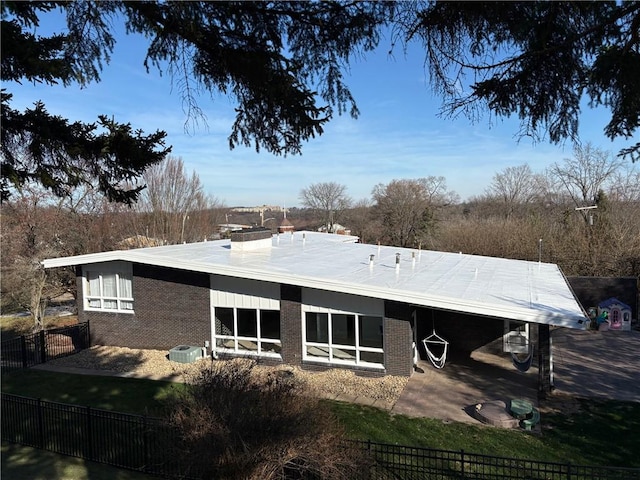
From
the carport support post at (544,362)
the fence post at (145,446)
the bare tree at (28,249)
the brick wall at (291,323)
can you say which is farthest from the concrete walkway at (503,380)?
the bare tree at (28,249)

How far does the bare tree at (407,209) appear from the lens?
38931mm

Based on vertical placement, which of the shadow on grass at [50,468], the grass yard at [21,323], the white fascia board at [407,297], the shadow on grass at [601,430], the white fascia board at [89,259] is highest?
the white fascia board at [89,259]

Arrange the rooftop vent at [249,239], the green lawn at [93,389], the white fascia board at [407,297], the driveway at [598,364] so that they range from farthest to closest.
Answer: the rooftop vent at [249,239]
the driveway at [598,364]
the green lawn at [93,389]
the white fascia board at [407,297]

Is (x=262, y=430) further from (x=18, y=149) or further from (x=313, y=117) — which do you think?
(x=18, y=149)

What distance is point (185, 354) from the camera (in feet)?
49.5

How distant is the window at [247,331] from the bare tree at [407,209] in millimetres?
21148

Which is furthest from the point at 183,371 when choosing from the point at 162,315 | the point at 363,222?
the point at 363,222

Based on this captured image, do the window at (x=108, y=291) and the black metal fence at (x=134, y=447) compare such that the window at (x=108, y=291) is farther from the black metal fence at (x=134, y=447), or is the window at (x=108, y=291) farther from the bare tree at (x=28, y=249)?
the black metal fence at (x=134, y=447)

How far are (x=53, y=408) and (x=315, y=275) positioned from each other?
286 inches

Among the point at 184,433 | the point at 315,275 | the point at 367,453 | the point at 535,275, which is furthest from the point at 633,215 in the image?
the point at 184,433

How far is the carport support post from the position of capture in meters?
11.5

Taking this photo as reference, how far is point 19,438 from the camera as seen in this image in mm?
9742

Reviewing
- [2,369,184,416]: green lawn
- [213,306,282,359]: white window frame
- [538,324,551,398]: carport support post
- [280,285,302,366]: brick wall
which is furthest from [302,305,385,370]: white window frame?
[538,324,551,398]: carport support post

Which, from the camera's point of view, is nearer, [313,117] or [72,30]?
[72,30]
